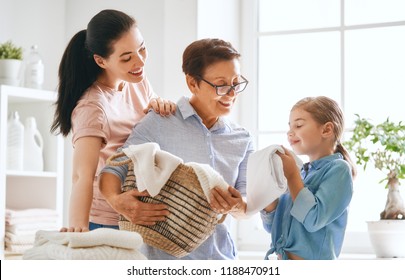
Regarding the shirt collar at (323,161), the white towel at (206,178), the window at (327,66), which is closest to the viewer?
the white towel at (206,178)

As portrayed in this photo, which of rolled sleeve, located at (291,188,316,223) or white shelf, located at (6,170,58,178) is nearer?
rolled sleeve, located at (291,188,316,223)

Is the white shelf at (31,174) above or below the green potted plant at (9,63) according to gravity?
below

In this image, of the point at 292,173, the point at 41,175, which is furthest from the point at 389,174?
the point at 41,175

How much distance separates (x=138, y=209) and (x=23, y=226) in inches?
63.0

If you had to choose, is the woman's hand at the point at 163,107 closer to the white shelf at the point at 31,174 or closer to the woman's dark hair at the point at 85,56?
the woman's dark hair at the point at 85,56

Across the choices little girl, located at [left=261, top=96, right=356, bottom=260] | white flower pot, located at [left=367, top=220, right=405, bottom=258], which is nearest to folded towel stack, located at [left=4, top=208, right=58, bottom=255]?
white flower pot, located at [left=367, top=220, right=405, bottom=258]

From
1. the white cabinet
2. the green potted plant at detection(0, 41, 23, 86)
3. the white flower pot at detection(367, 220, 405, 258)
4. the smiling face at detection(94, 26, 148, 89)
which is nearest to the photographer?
the smiling face at detection(94, 26, 148, 89)

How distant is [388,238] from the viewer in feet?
8.23

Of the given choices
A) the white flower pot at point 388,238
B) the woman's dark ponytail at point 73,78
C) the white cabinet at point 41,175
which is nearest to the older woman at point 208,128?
the woman's dark ponytail at point 73,78

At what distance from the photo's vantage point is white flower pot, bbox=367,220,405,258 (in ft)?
8.18

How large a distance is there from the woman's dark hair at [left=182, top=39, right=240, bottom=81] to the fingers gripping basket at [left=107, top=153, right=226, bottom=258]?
0.34 meters

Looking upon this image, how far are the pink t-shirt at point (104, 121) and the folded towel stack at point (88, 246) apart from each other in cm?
47

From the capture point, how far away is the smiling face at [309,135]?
5.69ft

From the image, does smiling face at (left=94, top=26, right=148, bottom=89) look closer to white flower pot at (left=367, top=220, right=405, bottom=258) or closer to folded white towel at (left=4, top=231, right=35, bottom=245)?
white flower pot at (left=367, top=220, right=405, bottom=258)
